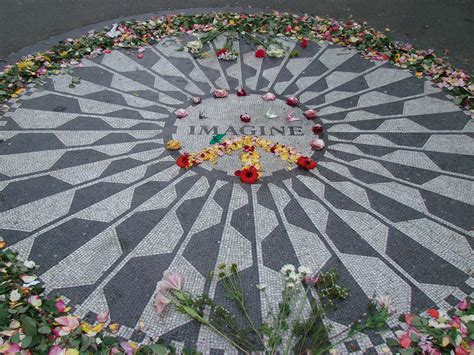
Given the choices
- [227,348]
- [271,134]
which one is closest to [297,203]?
[271,134]

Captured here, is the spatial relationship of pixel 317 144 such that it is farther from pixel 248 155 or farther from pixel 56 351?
pixel 56 351

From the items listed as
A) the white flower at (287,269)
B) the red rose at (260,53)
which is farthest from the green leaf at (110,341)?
the red rose at (260,53)

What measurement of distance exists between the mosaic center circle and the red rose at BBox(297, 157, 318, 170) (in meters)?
0.19

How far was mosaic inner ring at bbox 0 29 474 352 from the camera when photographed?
13.3 feet

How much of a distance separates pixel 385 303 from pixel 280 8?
25.8ft

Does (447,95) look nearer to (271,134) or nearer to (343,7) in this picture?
(271,134)

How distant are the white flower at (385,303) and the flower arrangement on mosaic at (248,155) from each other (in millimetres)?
2064

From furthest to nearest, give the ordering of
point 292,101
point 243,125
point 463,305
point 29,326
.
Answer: point 292,101, point 243,125, point 463,305, point 29,326

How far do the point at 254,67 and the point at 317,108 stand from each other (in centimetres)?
168

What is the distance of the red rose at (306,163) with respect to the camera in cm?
538

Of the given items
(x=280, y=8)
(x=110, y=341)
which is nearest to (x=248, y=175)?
(x=110, y=341)

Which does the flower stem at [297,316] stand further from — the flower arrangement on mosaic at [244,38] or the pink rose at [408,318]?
the flower arrangement on mosaic at [244,38]

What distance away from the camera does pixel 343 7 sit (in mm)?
9758

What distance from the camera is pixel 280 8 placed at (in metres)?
9.64
